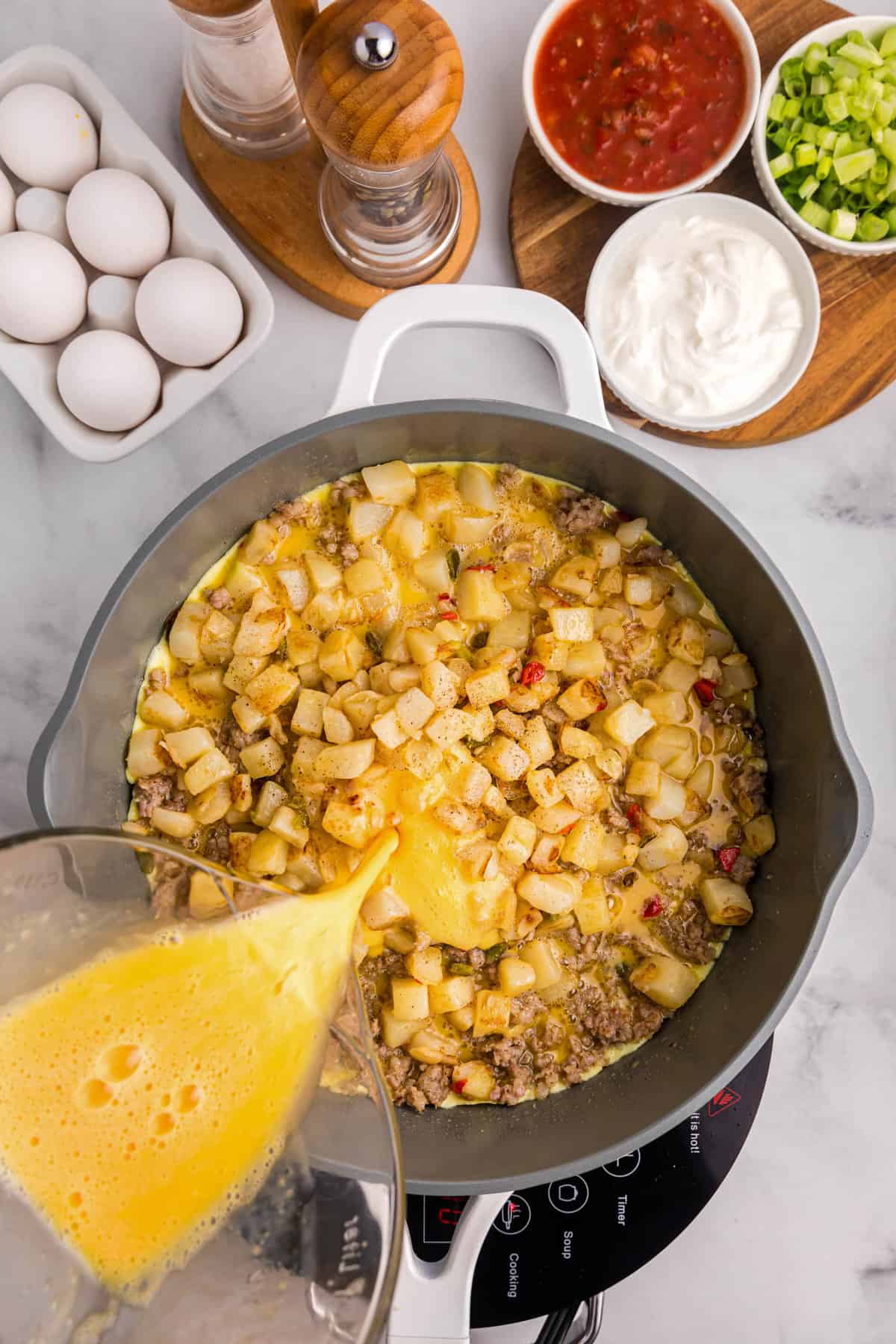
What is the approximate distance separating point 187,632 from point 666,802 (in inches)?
34.9

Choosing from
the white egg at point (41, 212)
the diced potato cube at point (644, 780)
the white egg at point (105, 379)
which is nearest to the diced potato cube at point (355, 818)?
the diced potato cube at point (644, 780)

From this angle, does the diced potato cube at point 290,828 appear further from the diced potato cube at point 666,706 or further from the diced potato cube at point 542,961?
the diced potato cube at point 666,706

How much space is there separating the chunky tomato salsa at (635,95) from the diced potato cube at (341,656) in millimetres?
955

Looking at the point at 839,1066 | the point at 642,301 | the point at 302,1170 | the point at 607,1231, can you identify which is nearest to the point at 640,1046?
the point at 607,1231

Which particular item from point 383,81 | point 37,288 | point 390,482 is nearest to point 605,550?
point 390,482

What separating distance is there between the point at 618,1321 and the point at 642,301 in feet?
6.38

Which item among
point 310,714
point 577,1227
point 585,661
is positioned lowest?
point 577,1227

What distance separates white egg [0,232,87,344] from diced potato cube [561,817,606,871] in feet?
4.14

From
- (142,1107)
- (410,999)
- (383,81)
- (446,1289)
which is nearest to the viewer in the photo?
(142,1107)

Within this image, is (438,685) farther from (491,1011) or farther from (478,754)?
(491,1011)

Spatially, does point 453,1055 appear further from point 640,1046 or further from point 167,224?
point 167,224

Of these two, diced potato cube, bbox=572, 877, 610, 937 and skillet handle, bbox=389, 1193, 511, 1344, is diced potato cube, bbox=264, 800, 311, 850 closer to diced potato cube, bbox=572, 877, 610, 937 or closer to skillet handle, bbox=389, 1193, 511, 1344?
diced potato cube, bbox=572, 877, 610, 937

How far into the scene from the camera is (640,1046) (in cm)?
192

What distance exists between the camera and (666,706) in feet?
6.23
